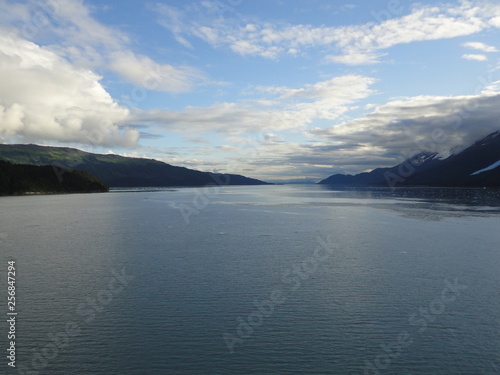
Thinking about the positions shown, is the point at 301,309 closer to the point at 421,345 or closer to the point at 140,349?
the point at 421,345

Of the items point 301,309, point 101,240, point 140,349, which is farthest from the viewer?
point 101,240

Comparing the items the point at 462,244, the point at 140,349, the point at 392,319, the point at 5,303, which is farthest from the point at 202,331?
the point at 462,244

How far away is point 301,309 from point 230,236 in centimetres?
3301

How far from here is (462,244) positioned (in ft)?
166

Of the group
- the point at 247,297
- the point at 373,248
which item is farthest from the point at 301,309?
the point at 373,248

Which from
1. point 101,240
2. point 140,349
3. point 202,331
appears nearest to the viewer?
point 140,349

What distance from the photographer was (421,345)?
2062cm

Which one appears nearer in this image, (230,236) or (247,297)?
(247,297)

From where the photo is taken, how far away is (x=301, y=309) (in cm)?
2586

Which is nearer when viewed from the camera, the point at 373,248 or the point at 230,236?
the point at 373,248

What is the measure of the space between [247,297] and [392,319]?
10273mm

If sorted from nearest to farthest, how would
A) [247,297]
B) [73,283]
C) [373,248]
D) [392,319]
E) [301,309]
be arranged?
[392,319]
[301,309]
[247,297]
[73,283]
[373,248]

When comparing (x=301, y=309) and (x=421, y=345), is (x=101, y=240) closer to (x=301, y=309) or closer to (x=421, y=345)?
(x=301, y=309)

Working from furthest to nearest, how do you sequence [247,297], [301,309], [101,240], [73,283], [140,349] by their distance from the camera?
[101,240] → [73,283] → [247,297] → [301,309] → [140,349]
